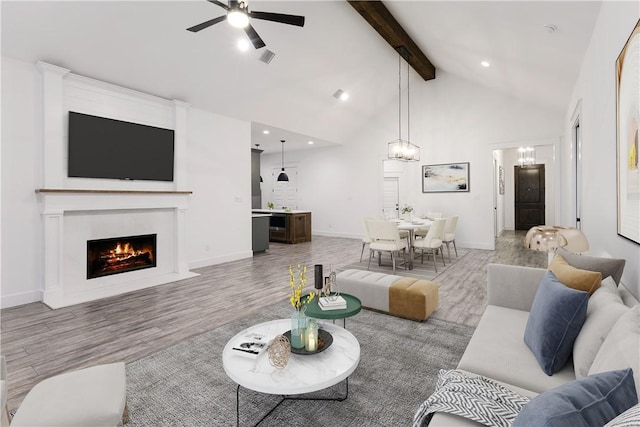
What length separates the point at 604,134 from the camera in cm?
254

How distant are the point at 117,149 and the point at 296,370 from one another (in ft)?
14.4

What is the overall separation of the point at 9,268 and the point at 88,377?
10.9 ft

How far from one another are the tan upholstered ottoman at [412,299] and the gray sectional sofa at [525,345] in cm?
75

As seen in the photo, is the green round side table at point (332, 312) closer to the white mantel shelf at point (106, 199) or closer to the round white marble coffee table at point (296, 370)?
the round white marble coffee table at point (296, 370)

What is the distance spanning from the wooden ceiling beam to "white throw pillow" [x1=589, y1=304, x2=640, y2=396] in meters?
4.67

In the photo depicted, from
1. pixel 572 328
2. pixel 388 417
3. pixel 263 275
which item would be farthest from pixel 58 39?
pixel 572 328

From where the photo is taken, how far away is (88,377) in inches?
58.9

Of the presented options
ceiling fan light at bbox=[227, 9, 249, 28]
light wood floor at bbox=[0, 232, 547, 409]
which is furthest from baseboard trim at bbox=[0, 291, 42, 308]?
ceiling fan light at bbox=[227, 9, 249, 28]

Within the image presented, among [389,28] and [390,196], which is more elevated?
[389,28]

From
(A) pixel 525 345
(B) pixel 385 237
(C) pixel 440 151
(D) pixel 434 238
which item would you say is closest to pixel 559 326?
(A) pixel 525 345

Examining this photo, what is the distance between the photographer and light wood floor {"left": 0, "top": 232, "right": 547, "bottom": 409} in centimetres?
251

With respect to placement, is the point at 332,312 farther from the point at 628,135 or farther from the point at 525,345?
the point at 628,135

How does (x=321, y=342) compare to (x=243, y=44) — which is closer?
(x=321, y=342)

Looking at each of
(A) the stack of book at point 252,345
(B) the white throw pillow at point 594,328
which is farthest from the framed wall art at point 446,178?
(A) the stack of book at point 252,345
